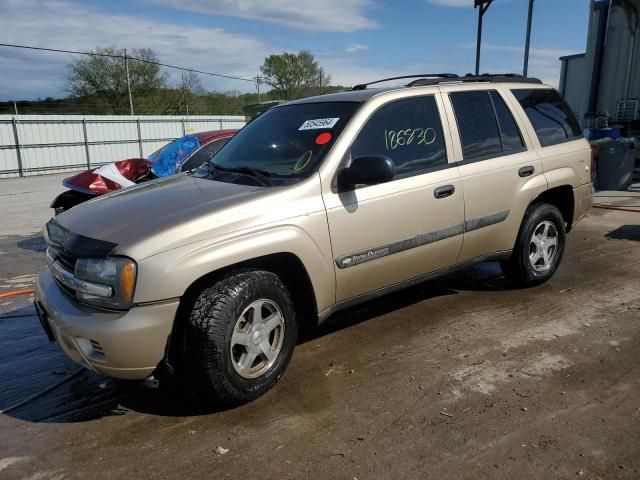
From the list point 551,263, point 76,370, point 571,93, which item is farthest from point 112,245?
point 571,93

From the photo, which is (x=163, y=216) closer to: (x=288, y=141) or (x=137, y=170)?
(x=288, y=141)

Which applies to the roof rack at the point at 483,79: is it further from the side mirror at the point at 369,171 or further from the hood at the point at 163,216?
the hood at the point at 163,216

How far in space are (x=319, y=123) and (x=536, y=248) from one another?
2460 millimetres

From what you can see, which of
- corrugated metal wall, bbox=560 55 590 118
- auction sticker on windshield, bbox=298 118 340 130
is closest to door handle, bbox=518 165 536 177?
auction sticker on windshield, bbox=298 118 340 130

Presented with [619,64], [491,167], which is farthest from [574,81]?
[491,167]

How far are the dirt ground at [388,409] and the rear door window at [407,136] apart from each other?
1293 millimetres

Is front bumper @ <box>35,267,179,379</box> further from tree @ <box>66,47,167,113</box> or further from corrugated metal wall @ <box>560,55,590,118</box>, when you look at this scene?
tree @ <box>66,47,167,113</box>

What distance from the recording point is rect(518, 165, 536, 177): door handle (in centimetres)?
439

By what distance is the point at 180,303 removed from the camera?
9.22 ft

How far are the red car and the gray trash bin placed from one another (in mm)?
7890

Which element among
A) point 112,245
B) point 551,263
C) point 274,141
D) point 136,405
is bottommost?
point 136,405

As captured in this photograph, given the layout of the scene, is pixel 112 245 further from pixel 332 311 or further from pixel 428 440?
pixel 428 440

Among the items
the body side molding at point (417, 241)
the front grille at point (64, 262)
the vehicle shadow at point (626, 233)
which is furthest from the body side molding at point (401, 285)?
the vehicle shadow at point (626, 233)

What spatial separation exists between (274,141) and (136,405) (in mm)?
1997
